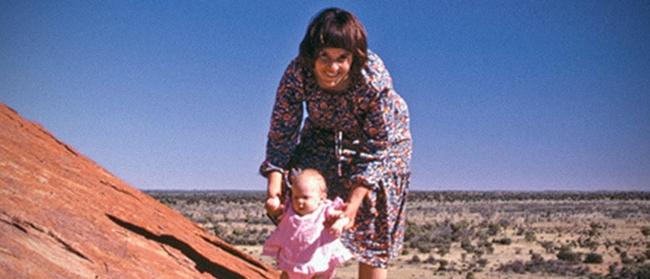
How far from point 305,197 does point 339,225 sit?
0.18m

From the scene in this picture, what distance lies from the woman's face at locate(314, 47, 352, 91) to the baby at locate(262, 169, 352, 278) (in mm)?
392

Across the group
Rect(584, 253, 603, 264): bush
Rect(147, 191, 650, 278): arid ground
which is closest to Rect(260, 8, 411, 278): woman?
Rect(147, 191, 650, 278): arid ground

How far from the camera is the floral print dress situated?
3.02m

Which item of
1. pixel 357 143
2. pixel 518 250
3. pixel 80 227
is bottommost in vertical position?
pixel 518 250

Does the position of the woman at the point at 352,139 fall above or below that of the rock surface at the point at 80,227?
above

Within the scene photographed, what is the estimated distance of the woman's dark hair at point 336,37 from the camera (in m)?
2.81

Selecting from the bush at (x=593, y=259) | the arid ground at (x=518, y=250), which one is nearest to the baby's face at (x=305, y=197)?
the arid ground at (x=518, y=250)

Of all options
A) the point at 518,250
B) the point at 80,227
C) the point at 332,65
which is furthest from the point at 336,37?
the point at 518,250

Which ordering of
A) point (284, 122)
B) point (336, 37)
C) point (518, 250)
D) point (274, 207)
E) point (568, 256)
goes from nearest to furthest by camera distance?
1. point (336, 37)
2. point (274, 207)
3. point (284, 122)
4. point (568, 256)
5. point (518, 250)

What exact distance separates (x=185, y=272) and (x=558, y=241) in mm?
28561

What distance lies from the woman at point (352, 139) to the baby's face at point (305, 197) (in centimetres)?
12

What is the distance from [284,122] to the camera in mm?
3078

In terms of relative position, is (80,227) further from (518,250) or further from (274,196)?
(518,250)

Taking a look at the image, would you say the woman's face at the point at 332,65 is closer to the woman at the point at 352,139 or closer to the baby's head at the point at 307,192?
the woman at the point at 352,139
